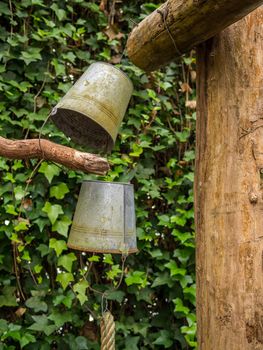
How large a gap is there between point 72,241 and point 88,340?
102 centimetres

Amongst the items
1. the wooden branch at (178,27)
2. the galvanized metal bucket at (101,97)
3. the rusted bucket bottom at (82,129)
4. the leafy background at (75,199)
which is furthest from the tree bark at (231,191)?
the leafy background at (75,199)

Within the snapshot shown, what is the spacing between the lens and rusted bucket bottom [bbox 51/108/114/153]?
1.64 metres

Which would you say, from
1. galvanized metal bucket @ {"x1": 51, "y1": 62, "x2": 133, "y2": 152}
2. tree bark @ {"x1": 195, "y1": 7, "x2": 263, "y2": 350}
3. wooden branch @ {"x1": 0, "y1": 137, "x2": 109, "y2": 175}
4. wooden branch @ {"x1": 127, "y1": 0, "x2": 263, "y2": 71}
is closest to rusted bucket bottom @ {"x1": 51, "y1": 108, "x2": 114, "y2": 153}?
galvanized metal bucket @ {"x1": 51, "y1": 62, "x2": 133, "y2": 152}

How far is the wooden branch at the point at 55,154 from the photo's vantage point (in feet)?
4.52

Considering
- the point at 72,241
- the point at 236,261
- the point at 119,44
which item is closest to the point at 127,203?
the point at 72,241

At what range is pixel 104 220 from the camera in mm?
1598

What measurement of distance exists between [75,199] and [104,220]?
91 centimetres

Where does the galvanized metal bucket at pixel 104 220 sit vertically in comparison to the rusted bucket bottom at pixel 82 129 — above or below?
below

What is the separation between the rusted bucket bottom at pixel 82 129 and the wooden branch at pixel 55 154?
19 cm

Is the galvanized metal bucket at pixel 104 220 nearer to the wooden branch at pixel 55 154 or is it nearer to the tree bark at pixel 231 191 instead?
the wooden branch at pixel 55 154

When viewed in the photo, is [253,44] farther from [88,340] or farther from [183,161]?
[88,340]

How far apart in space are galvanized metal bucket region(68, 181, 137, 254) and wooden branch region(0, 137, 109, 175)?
221 millimetres

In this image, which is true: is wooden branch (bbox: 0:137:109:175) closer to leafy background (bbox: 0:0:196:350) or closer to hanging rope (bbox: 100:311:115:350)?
hanging rope (bbox: 100:311:115:350)

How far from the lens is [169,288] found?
8.30 ft
